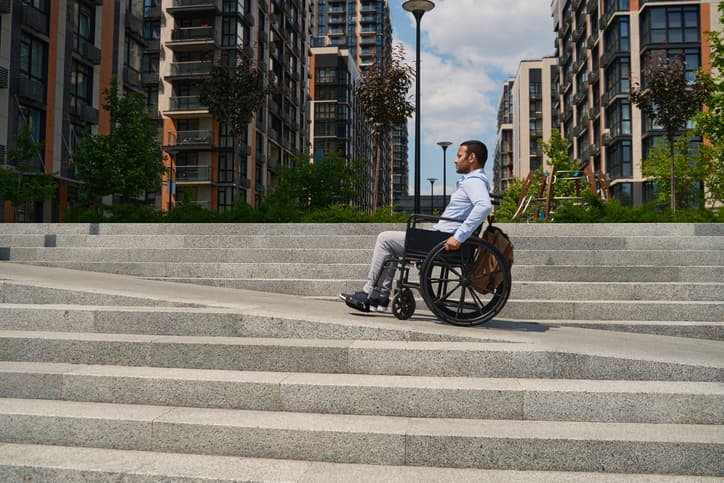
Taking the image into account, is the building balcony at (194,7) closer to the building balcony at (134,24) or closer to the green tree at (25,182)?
the building balcony at (134,24)

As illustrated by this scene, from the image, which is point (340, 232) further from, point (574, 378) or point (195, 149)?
point (195, 149)

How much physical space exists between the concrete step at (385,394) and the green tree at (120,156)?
1841 cm

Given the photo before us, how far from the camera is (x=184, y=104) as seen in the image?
4831 centimetres

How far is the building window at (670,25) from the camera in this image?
132 ft

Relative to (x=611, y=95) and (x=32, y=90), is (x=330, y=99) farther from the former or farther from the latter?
(x=32, y=90)

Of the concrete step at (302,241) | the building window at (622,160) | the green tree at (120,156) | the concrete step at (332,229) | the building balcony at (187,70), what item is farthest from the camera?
the building balcony at (187,70)

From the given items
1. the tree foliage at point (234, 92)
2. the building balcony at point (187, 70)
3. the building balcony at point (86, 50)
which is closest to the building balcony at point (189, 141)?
the building balcony at point (187, 70)

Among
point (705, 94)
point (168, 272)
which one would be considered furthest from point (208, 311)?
point (705, 94)

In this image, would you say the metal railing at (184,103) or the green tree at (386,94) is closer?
the green tree at (386,94)

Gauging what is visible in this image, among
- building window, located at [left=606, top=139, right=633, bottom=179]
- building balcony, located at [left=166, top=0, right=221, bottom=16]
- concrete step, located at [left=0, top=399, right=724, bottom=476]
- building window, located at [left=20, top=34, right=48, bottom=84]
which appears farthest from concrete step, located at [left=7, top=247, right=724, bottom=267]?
building balcony, located at [left=166, top=0, right=221, bottom=16]

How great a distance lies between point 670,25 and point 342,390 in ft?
150

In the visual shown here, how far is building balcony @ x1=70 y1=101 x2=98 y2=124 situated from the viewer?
1195 inches

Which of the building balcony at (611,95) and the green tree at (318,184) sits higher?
the building balcony at (611,95)

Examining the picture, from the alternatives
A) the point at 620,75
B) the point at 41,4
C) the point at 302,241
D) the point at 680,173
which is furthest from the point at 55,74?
the point at 620,75
